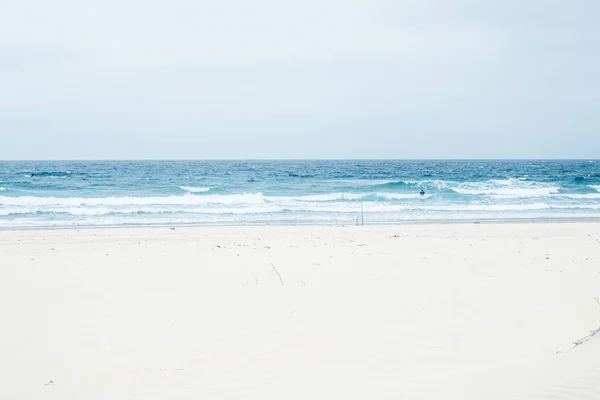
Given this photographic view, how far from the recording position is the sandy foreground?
13.3 feet

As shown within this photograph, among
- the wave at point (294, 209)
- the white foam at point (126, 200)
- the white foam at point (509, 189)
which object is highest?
the white foam at point (509, 189)

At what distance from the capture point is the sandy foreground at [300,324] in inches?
160

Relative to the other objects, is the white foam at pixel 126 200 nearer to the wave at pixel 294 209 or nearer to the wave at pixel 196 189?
the wave at pixel 294 209

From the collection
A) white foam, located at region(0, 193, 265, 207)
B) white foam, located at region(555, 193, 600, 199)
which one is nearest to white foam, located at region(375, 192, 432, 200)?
white foam, located at region(0, 193, 265, 207)

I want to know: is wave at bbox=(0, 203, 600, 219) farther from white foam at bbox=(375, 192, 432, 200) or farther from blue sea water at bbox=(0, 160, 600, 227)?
white foam at bbox=(375, 192, 432, 200)

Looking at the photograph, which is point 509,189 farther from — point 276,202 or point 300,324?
point 300,324

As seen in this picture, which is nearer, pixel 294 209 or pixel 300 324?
pixel 300 324

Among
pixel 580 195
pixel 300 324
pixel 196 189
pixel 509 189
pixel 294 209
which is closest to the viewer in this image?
pixel 300 324

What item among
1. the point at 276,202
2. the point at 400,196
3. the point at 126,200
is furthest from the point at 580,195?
the point at 126,200

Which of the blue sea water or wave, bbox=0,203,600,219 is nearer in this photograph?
the blue sea water

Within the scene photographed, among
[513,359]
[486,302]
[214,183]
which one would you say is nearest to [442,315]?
[486,302]

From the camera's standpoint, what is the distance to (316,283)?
7297mm

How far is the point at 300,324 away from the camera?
5.57 metres

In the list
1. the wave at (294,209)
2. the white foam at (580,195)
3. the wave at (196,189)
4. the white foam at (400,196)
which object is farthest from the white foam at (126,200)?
the white foam at (580,195)
